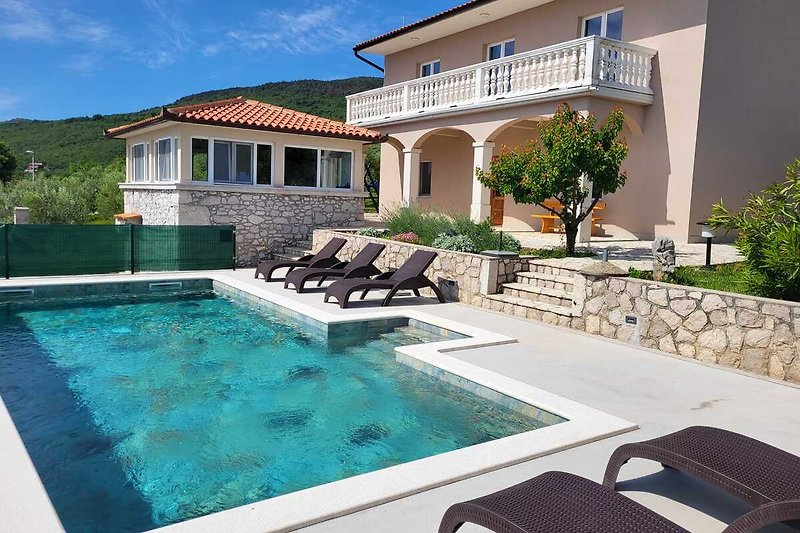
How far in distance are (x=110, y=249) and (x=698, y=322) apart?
12.8m

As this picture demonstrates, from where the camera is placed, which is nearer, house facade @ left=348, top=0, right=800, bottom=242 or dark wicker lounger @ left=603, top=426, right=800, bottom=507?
dark wicker lounger @ left=603, top=426, right=800, bottom=507

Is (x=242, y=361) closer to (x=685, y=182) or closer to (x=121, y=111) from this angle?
(x=685, y=182)

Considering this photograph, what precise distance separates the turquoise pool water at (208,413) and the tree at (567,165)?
172 inches

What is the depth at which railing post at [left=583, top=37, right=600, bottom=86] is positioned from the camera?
14719 mm

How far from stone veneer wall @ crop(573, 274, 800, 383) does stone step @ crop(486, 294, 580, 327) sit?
293 mm

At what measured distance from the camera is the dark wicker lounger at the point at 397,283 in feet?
36.6

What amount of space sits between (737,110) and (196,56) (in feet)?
199

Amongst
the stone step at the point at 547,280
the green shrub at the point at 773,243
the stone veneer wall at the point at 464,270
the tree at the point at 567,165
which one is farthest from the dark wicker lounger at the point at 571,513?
the tree at the point at 567,165

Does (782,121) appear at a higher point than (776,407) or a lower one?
higher

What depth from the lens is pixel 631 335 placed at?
8.86 m

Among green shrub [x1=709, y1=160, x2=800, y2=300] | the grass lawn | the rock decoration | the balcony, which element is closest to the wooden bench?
the balcony

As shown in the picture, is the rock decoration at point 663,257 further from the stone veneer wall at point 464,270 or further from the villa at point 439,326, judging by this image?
the stone veneer wall at point 464,270

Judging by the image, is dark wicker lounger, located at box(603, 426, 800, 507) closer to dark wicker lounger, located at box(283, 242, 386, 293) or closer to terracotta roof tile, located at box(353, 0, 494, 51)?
dark wicker lounger, located at box(283, 242, 386, 293)

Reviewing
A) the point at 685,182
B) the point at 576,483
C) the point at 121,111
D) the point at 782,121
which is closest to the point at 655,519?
the point at 576,483
